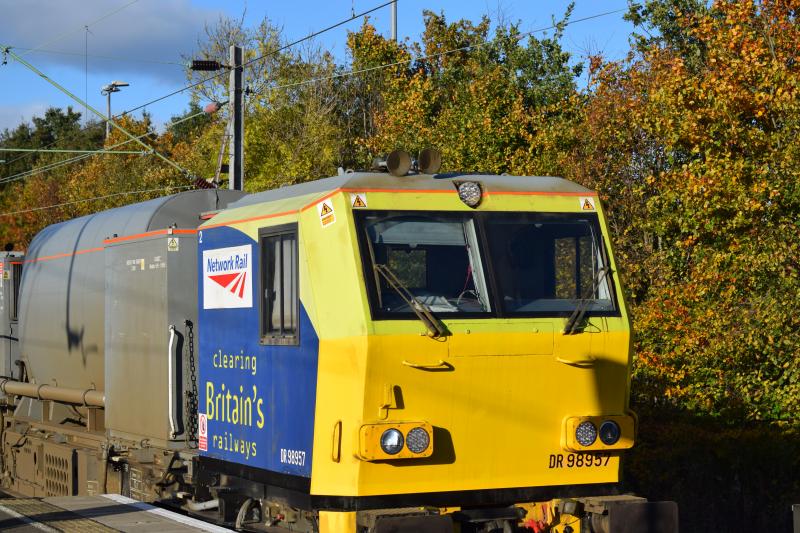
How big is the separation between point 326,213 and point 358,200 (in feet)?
0.82

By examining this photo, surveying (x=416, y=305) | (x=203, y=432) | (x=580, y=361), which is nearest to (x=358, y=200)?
(x=416, y=305)

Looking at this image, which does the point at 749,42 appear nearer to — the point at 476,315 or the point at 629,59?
the point at 629,59

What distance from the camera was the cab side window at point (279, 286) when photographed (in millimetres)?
8547

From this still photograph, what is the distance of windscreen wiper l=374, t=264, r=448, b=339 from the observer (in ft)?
26.5

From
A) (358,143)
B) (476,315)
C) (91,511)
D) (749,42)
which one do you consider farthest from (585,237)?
(358,143)

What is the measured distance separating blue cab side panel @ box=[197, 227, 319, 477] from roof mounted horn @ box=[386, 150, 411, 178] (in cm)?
127

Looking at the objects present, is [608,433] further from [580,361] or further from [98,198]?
[98,198]

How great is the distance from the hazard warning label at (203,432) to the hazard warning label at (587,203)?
12.4 ft

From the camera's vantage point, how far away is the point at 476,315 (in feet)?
27.5

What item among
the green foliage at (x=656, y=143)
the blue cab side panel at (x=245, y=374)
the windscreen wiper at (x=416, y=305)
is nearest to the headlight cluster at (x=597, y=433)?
the windscreen wiper at (x=416, y=305)

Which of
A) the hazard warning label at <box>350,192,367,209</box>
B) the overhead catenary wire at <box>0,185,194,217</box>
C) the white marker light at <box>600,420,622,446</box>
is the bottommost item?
the white marker light at <box>600,420,622,446</box>

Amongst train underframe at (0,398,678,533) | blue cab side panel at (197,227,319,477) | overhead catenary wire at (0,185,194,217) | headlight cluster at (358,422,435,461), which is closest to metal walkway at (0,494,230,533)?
train underframe at (0,398,678,533)

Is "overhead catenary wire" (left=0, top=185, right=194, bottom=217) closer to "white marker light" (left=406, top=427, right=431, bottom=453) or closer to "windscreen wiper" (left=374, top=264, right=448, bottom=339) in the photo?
Result: "windscreen wiper" (left=374, top=264, right=448, bottom=339)

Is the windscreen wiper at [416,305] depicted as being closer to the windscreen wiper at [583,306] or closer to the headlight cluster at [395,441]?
the headlight cluster at [395,441]
